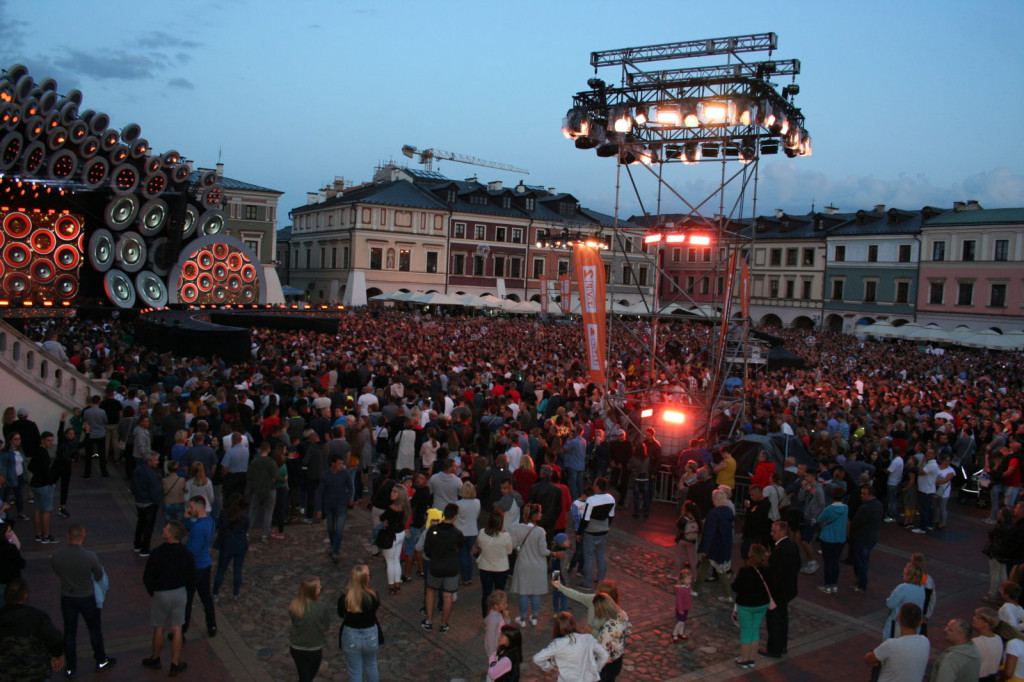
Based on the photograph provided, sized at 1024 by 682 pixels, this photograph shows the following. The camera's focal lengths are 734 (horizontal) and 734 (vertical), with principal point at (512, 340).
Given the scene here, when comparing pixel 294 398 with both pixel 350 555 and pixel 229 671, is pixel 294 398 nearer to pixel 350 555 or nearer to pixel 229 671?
pixel 350 555

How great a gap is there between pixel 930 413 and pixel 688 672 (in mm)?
12480

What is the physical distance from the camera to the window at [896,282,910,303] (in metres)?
49.1

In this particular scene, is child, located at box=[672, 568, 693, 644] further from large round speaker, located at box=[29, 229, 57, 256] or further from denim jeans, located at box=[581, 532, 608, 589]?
large round speaker, located at box=[29, 229, 57, 256]

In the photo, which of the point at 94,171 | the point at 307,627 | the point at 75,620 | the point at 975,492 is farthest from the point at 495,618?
the point at 94,171

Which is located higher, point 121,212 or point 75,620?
point 121,212

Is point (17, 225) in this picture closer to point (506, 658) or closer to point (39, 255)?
point (39, 255)

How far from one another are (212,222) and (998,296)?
1723 inches

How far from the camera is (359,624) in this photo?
17.6 ft

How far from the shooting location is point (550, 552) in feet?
22.8

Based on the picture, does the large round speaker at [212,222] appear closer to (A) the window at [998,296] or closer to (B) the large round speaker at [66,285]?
(B) the large round speaker at [66,285]

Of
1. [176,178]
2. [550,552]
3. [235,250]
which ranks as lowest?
[550,552]

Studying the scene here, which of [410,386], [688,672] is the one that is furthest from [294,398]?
[688,672]

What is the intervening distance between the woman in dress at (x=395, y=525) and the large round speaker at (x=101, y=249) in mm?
Answer: 24800

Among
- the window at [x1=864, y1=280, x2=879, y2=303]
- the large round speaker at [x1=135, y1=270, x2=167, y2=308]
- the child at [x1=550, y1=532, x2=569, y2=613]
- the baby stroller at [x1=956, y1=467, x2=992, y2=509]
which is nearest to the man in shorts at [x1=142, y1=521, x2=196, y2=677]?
the child at [x1=550, y1=532, x2=569, y2=613]
